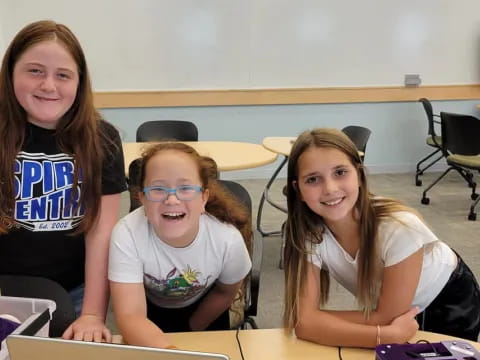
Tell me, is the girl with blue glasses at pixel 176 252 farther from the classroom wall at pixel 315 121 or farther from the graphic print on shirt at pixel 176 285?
the classroom wall at pixel 315 121

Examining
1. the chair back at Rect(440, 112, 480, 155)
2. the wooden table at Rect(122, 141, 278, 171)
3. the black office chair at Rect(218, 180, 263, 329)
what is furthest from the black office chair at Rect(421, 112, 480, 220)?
the black office chair at Rect(218, 180, 263, 329)

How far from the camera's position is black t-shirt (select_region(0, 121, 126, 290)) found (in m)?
1.30

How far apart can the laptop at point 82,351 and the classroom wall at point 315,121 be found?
3.80 m

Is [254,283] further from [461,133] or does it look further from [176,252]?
[461,133]

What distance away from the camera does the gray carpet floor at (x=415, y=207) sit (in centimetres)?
243

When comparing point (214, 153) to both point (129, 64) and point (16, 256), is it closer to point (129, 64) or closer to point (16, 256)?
point (16, 256)

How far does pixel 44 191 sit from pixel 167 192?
0.38 metres

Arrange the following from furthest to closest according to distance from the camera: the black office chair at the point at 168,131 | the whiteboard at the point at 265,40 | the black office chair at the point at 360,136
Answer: the whiteboard at the point at 265,40 → the black office chair at the point at 168,131 → the black office chair at the point at 360,136

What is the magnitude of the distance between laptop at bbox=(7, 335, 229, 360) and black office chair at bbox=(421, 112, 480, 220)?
339cm

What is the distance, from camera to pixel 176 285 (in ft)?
4.39

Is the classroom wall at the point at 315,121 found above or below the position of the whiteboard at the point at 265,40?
below

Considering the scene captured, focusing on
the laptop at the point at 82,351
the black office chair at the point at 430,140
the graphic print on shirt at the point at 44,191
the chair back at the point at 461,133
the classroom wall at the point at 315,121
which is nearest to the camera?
the laptop at the point at 82,351

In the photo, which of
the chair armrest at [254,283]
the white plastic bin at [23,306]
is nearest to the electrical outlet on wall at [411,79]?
the chair armrest at [254,283]

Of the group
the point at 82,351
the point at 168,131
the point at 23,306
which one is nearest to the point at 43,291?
the point at 23,306
